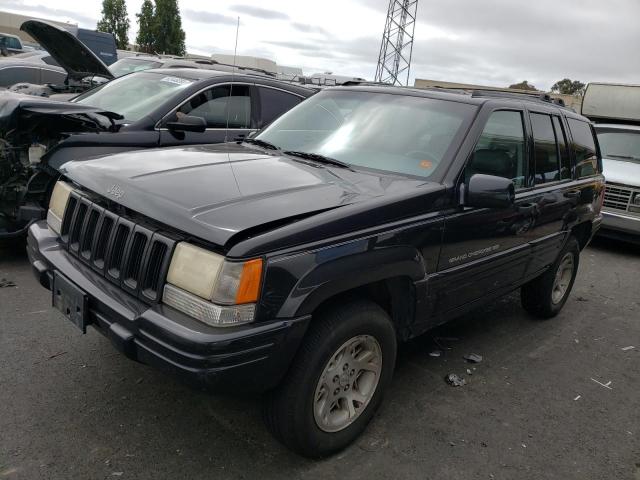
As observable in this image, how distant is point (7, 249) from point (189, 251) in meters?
3.98

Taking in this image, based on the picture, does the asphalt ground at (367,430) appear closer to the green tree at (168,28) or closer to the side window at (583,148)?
the side window at (583,148)

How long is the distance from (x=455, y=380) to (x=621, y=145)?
733cm

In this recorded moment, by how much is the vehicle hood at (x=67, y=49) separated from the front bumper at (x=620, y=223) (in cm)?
748

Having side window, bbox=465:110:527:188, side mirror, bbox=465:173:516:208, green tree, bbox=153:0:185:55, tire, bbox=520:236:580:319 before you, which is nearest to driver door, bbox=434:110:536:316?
side window, bbox=465:110:527:188

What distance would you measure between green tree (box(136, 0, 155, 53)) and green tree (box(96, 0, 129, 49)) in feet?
16.3

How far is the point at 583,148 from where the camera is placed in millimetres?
4863

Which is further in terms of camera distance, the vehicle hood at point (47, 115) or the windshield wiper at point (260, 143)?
the vehicle hood at point (47, 115)

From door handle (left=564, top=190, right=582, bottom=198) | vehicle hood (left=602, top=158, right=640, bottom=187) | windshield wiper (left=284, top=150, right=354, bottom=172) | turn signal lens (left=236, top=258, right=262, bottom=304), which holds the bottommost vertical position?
A: turn signal lens (left=236, top=258, right=262, bottom=304)

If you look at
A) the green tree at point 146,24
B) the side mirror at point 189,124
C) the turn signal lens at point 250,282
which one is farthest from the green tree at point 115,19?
the turn signal lens at point 250,282

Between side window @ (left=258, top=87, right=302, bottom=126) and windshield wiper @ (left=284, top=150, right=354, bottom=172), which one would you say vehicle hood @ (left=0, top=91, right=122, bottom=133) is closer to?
side window @ (left=258, top=87, right=302, bottom=126)

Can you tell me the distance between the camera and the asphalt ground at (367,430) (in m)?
2.62

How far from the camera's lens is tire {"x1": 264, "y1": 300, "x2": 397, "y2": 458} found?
244 cm

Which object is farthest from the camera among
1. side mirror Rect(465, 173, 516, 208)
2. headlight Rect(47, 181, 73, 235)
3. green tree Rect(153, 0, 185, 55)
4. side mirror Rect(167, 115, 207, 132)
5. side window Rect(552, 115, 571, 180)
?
green tree Rect(153, 0, 185, 55)

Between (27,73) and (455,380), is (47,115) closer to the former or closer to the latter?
(455,380)
